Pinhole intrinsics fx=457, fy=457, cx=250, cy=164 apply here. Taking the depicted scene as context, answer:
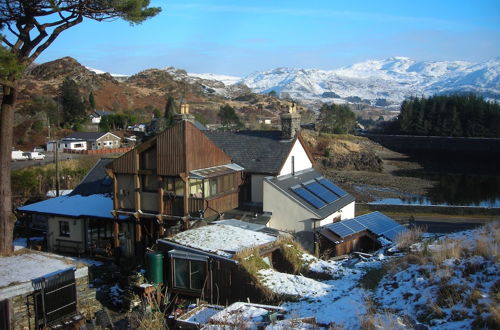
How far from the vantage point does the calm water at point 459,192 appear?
136 ft

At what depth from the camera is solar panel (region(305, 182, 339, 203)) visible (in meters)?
21.2

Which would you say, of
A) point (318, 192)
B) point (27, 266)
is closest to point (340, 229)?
point (318, 192)

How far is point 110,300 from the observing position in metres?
15.1

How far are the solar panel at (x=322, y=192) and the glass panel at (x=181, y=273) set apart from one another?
9.54 m

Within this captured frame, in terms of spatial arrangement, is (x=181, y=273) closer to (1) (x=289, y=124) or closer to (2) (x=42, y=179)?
(1) (x=289, y=124)

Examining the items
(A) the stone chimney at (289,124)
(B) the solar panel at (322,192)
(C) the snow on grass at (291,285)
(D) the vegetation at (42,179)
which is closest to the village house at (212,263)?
(C) the snow on grass at (291,285)

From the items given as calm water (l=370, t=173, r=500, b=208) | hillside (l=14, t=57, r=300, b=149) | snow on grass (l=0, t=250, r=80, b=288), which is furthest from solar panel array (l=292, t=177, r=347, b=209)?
hillside (l=14, t=57, r=300, b=149)

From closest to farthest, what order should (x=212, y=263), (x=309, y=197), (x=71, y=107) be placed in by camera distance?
(x=212, y=263) → (x=309, y=197) → (x=71, y=107)

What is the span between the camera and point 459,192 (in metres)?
48.4

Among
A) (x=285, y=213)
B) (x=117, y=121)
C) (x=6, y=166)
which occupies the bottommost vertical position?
(x=285, y=213)

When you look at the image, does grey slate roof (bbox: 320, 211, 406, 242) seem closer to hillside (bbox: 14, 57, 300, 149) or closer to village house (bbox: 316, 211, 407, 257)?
village house (bbox: 316, 211, 407, 257)

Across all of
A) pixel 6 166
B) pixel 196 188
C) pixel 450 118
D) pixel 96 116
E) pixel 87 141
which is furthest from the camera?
pixel 450 118

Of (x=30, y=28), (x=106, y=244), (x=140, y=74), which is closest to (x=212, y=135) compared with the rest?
(x=106, y=244)

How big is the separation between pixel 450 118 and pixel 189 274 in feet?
286
